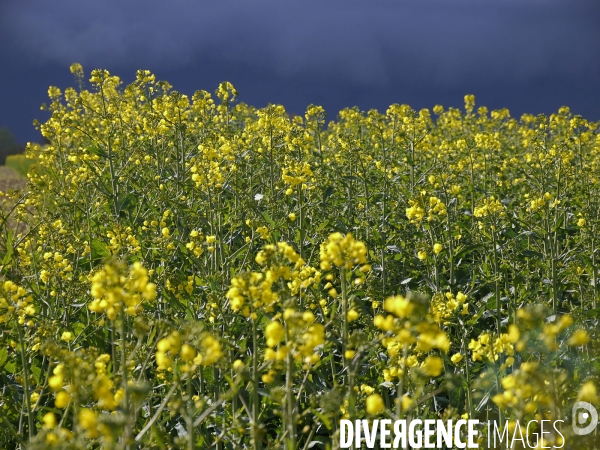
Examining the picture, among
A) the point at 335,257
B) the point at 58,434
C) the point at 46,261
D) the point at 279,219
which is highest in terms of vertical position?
the point at 279,219

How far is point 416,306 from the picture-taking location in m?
1.93

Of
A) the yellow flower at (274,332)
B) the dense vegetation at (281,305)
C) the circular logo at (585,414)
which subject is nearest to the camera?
the yellow flower at (274,332)

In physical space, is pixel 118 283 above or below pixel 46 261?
below

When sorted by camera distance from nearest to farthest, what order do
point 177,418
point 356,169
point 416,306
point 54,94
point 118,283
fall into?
point 416,306 → point 118,283 → point 177,418 → point 356,169 → point 54,94

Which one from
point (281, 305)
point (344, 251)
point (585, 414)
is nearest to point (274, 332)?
point (281, 305)

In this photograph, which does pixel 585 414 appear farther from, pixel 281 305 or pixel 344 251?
pixel 281 305

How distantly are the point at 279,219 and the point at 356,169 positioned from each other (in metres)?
1.77

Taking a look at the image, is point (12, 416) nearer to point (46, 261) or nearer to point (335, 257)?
point (46, 261)

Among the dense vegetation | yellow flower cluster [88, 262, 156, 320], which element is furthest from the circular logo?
yellow flower cluster [88, 262, 156, 320]

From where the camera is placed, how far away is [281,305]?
8.00 ft

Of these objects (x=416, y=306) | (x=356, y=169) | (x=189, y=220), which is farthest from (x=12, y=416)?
(x=356, y=169)

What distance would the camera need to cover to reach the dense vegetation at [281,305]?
85.8 inches

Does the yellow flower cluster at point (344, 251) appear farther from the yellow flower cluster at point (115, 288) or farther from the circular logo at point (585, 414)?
the circular logo at point (585, 414)

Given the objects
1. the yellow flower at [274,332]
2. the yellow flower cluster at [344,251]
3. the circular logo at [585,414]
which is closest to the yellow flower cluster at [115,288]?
the yellow flower at [274,332]
